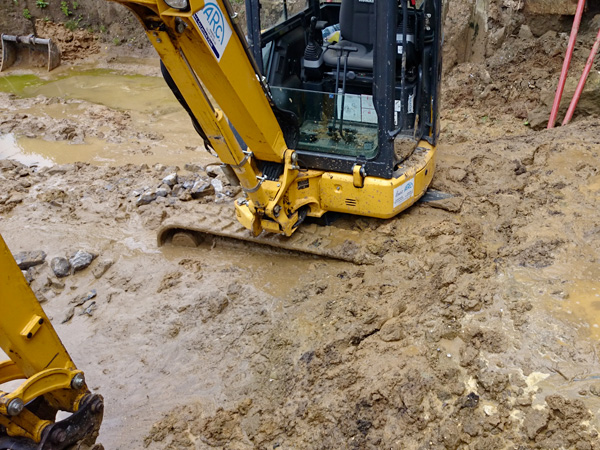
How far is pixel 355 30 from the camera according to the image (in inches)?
155

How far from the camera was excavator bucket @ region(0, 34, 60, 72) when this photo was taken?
31.6 ft

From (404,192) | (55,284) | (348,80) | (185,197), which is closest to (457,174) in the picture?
(404,192)

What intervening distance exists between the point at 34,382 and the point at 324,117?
110 inches

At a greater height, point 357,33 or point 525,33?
point 357,33

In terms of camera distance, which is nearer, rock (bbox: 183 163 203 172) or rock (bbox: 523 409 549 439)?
rock (bbox: 523 409 549 439)

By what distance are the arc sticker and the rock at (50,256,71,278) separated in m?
2.52

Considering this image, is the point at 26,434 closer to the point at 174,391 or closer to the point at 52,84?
the point at 174,391

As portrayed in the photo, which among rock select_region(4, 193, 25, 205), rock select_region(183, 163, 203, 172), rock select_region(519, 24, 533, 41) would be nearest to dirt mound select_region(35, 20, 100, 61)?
rock select_region(4, 193, 25, 205)

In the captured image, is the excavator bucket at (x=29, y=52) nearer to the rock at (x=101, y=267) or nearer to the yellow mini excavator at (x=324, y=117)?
the rock at (x=101, y=267)

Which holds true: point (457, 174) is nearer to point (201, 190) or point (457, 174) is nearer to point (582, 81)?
point (582, 81)

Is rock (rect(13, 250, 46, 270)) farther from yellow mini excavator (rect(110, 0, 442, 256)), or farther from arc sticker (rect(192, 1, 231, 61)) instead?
arc sticker (rect(192, 1, 231, 61))

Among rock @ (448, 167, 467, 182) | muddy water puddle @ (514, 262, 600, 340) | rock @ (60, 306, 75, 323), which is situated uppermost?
muddy water puddle @ (514, 262, 600, 340)

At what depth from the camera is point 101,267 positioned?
455 centimetres

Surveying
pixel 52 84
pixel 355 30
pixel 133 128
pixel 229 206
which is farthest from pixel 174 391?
pixel 52 84
